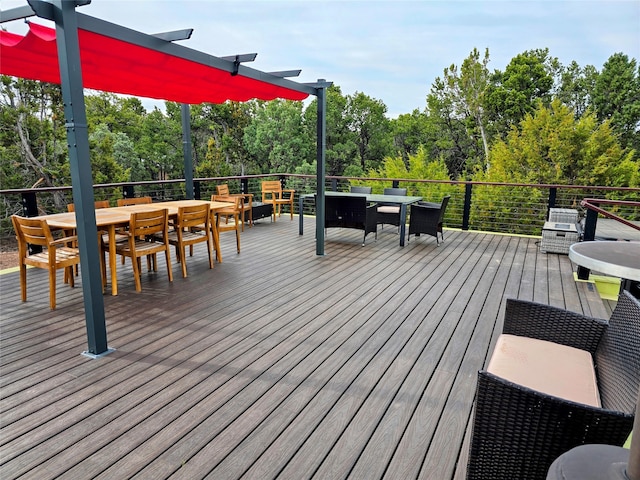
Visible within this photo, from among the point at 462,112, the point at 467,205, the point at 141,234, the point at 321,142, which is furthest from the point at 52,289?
the point at 462,112

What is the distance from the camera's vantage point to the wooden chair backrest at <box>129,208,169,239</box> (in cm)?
370

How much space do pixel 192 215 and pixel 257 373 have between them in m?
2.38

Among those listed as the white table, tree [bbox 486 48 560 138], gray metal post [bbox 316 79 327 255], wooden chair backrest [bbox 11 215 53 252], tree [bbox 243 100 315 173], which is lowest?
wooden chair backrest [bbox 11 215 53 252]

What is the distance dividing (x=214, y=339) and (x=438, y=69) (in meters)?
24.5

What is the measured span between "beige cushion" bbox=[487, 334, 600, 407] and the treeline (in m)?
16.2

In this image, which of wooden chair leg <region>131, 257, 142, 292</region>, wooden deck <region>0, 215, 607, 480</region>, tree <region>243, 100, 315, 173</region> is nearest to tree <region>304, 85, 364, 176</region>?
tree <region>243, 100, 315, 173</region>

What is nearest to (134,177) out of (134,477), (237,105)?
(237,105)

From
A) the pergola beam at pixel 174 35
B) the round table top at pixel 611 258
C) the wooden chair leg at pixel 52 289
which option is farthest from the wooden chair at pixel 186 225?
the round table top at pixel 611 258

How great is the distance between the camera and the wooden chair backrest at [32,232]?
3.24 metres

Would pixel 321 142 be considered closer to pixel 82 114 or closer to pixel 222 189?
pixel 222 189

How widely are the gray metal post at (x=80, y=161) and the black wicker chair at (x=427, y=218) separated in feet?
14.5

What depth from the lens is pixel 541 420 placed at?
50.5 inches

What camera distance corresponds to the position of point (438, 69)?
931 inches

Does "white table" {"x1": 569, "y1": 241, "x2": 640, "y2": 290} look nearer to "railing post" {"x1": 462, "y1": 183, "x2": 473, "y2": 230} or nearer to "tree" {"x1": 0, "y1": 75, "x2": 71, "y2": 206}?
"railing post" {"x1": 462, "y1": 183, "x2": 473, "y2": 230}
